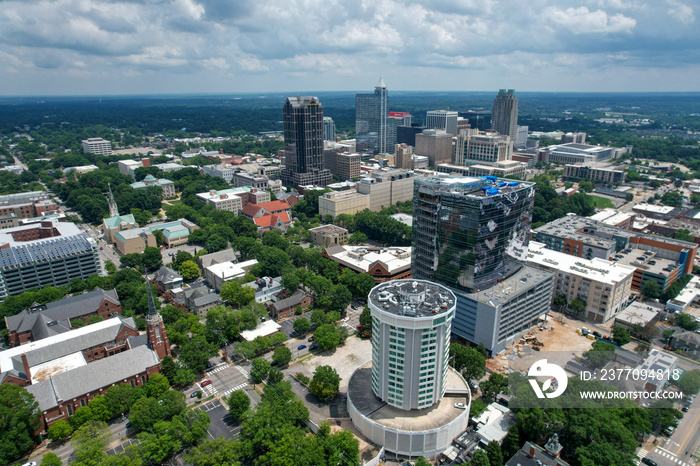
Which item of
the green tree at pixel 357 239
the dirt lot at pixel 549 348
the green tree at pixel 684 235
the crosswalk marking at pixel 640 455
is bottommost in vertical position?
the crosswalk marking at pixel 640 455

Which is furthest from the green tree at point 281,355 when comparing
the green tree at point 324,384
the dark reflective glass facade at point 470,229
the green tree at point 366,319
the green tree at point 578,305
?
the green tree at point 578,305

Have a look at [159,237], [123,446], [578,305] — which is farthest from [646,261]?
[159,237]

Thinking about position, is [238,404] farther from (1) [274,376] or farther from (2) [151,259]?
(2) [151,259]

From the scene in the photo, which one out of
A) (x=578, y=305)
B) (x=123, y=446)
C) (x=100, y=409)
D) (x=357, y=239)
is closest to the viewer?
(x=123, y=446)

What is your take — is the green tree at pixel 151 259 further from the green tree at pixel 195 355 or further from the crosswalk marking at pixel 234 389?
the crosswalk marking at pixel 234 389

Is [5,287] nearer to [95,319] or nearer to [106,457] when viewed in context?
[95,319]

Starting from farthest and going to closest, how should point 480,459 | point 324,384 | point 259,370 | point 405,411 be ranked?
point 259,370, point 324,384, point 405,411, point 480,459

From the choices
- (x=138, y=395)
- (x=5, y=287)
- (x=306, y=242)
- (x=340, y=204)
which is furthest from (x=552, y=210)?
(x=5, y=287)
